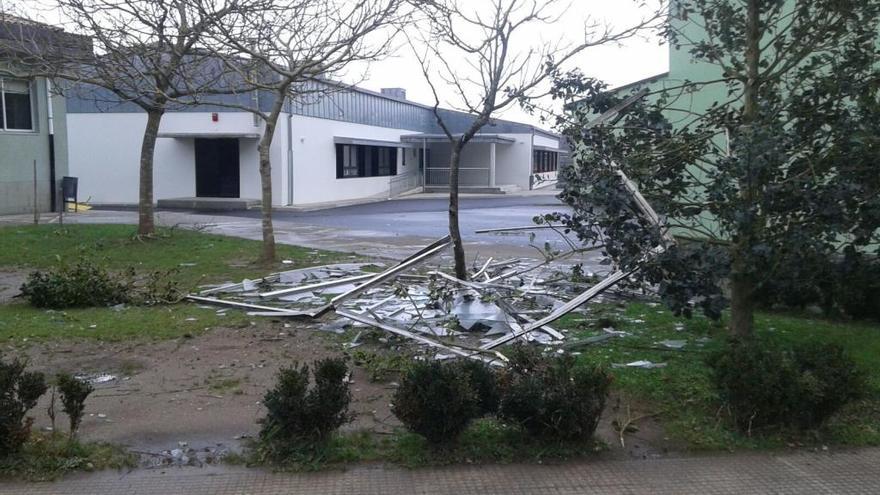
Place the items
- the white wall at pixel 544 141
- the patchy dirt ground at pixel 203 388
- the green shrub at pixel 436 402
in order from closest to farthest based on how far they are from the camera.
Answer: the green shrub at pixel 436 402, the patchy dirt ground at pixel 203 388, the white wall at pixel 544 141

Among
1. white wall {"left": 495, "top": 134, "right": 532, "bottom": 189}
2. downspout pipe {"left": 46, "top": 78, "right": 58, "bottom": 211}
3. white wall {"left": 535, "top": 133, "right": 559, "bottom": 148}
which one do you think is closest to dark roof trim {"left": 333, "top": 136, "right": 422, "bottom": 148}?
white wall {"left": 495, "top": 134, "right": 532, "bottom": 189}

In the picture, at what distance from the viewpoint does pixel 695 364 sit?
272 inches

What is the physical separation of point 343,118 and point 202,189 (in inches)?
280

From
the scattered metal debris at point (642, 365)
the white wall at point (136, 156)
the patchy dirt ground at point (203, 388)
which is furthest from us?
the white wall at point (136, 156)

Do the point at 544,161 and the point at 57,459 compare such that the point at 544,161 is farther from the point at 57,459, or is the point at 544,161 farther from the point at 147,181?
the point at 57,459

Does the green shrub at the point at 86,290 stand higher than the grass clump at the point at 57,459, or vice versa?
the green shrub at the point at 86,290

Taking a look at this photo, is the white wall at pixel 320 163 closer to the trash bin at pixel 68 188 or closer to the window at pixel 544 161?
the trash bin at pixel 68 188

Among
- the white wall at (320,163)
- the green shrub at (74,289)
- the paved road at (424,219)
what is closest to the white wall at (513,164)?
the white wall at (320,163)

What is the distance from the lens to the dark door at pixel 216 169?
3172cm

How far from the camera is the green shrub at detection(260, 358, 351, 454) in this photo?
4938 mm

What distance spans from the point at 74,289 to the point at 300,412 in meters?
6.00

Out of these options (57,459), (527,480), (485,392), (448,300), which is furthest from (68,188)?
(527,480)

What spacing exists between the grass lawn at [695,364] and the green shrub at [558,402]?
0.74 m

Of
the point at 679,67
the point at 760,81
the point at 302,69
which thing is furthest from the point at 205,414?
the point at 679,67
